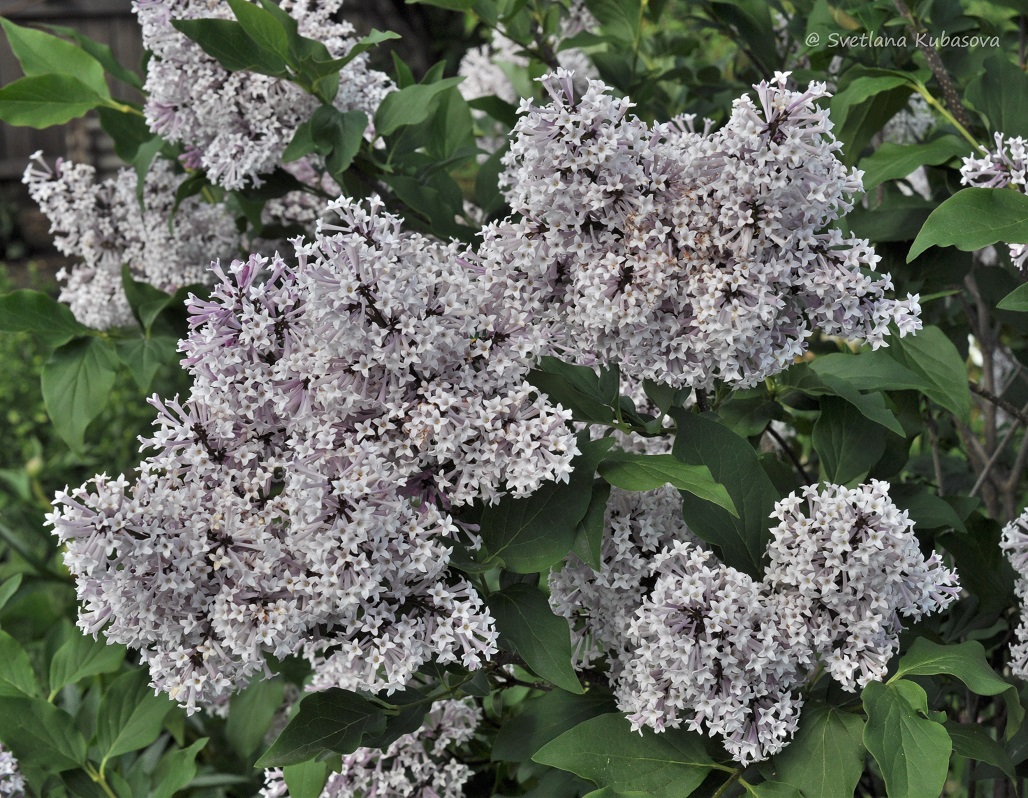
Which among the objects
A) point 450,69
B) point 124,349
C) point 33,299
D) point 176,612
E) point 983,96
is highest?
point 983,96

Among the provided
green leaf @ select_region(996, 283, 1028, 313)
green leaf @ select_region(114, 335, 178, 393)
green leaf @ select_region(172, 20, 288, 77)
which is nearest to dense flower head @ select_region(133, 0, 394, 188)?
green leaf @ select_region(172, 20, 288, 77)

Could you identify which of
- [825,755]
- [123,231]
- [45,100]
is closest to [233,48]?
[45,100]

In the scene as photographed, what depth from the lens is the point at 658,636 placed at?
97 cm

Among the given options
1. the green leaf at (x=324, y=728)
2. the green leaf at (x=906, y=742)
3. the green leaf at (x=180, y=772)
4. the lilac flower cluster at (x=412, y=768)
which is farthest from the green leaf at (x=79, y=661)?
the green leaf at (x=906, y=742)

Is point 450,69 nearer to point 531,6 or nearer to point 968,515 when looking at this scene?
point 531,6

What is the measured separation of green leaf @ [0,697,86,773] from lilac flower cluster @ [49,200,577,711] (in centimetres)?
57

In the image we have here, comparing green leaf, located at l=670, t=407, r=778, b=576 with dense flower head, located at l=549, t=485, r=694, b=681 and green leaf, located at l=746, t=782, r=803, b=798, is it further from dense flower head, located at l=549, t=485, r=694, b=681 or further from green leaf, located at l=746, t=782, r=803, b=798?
green leaf, located at l=746, t=782, r=803, b=798

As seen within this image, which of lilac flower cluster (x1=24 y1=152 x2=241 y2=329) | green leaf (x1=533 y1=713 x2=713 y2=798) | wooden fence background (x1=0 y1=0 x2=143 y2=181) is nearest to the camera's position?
green leaf (x1=533 y1=713 x2=713 y2=798)

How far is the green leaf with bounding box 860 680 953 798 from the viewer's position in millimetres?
906

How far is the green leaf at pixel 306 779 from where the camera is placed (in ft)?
3.93

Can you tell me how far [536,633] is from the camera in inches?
40.2

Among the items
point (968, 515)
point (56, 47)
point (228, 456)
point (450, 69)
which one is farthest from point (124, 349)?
A: point (450, 69)

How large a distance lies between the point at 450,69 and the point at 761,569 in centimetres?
598

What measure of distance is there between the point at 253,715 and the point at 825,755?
1222 mm
